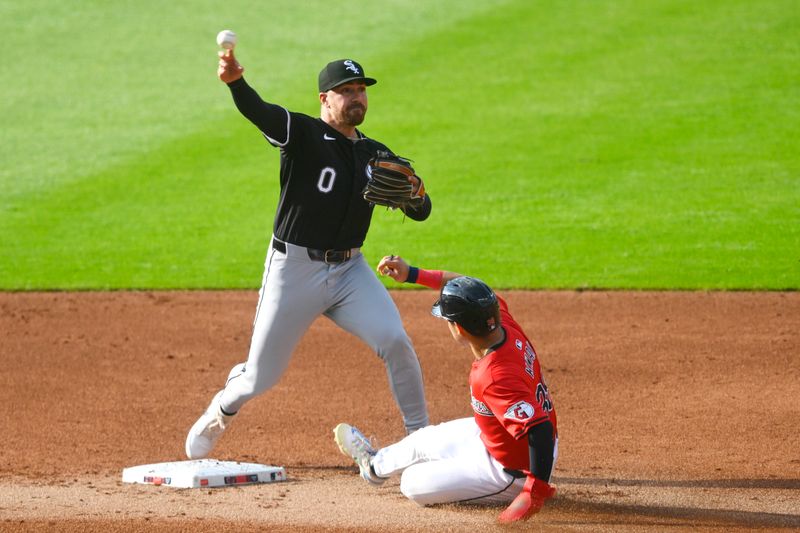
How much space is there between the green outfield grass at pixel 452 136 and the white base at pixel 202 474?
4.93 metres

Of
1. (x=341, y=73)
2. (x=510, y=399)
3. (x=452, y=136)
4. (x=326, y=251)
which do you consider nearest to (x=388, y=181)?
(x=326, y=251)

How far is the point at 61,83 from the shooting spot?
1792 centimetres

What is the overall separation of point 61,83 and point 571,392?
43.0 feet

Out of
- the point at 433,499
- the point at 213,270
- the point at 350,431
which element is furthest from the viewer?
the point at 213,270

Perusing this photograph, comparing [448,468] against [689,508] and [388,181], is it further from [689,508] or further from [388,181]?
[388,181]

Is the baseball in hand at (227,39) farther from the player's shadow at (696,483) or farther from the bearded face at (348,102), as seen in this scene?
the player's shadow at (696,483)

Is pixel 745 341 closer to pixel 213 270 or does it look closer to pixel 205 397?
pixel 205 397

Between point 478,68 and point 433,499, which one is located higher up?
point 478,68

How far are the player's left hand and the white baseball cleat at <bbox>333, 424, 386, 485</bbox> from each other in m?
0.83

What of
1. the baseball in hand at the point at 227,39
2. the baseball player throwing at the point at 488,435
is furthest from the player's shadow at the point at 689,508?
the baseball in hand at the point at 227,39

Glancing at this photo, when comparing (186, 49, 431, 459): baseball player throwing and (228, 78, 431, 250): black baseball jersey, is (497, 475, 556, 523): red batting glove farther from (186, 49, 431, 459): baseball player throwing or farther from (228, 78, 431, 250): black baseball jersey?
(228, 78, 431, 250): black baseball jersey

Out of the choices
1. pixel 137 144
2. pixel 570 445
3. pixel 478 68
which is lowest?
pixel 570 445

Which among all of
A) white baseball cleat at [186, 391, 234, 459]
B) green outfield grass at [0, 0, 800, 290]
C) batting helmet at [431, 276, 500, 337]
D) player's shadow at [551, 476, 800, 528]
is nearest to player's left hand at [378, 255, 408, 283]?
batting helmet at [431, 276, 500, 337]

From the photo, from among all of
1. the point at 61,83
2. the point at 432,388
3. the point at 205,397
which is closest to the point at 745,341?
the point at 432,388
